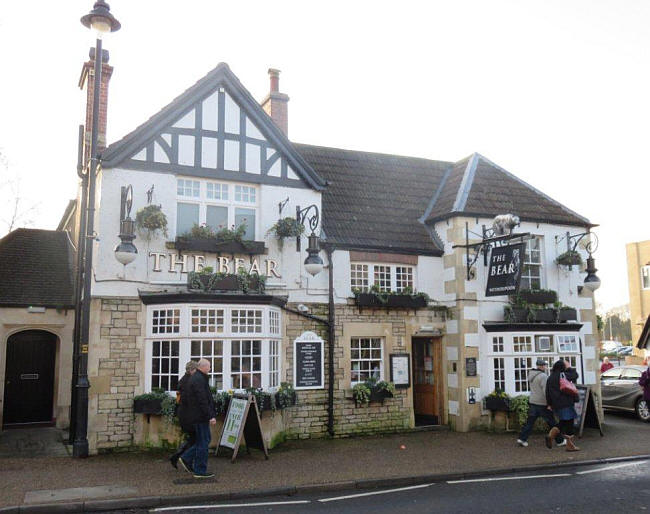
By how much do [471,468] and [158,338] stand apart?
6.73 metres

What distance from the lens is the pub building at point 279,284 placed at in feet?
42.5

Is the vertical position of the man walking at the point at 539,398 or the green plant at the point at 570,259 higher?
the green plant at the point at 570,259

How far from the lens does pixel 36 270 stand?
1700 cm

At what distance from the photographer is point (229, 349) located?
13.1 meters

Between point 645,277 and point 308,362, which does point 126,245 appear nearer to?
point 308,362

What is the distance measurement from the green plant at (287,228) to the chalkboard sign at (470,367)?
536 cm

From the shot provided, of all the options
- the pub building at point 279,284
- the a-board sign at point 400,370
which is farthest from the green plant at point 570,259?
the a-board sign at point 400,370

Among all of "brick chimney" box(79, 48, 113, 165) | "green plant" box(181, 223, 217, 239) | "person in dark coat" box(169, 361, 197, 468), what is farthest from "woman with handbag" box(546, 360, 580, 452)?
"brick chimney" box(79, 48, 113, 165)

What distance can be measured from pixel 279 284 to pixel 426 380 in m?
5.19

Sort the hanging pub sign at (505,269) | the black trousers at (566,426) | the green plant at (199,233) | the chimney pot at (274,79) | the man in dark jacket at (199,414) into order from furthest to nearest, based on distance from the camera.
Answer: the chimney pot at (274,79)
the hanging pub sign at (505,269)
the green plant at (199,233)
the black trousers at (566,426)
the man in dark jacket at (199,414)

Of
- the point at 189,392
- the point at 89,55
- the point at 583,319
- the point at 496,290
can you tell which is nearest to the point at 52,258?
the point at 89,55

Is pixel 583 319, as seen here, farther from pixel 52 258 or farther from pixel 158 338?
pixel 52 258

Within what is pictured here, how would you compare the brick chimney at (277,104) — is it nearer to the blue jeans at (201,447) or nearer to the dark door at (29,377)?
the dark door at (29,377)

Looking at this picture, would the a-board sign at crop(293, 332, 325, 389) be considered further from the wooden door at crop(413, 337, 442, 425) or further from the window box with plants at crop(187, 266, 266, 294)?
the wooden door at crop(413, 337, 442, 425)
